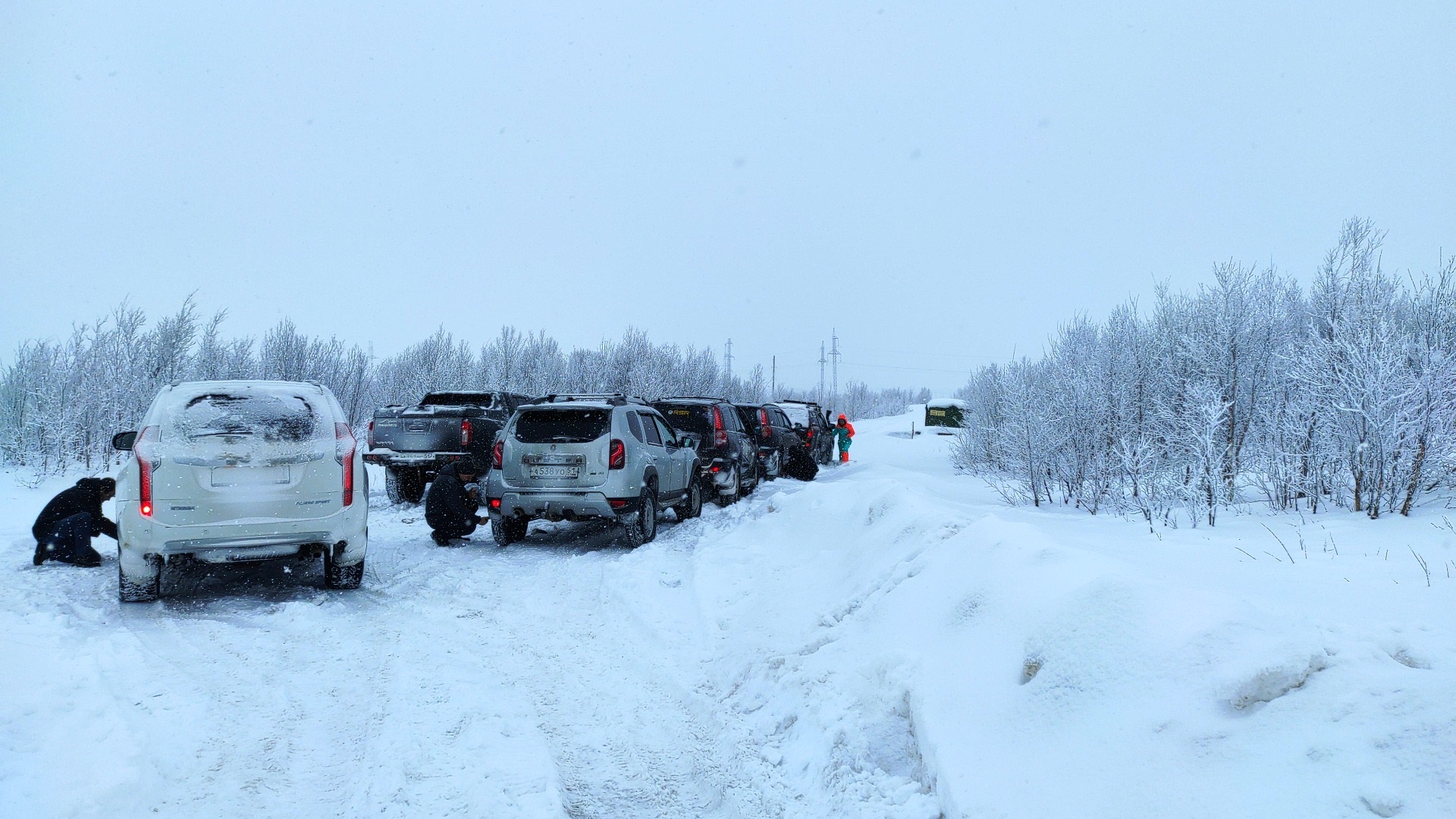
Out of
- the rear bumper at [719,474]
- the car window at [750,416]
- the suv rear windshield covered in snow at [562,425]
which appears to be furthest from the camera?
the car window at [750,416]

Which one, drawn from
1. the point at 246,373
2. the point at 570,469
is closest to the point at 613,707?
the point at 570,469

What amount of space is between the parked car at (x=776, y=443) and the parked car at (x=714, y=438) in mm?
1535

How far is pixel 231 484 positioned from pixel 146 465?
0.63 m

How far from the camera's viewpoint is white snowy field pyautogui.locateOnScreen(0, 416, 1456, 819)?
2.64 meters

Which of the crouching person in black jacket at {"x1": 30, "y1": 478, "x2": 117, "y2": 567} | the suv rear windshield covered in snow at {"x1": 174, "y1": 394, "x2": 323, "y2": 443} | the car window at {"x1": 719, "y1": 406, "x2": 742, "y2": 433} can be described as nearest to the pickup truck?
the car window at {"x1": 719, "y1": 406, "x2": 742, "y2": 433}

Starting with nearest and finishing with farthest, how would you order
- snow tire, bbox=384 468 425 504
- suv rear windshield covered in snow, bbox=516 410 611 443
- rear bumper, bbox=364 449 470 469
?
suv rear windshield covered in snow, bbox=516 410 611 443 → rear bumper, bbox=364 449 470 469 → snow tire, bbox=384 468 425 504

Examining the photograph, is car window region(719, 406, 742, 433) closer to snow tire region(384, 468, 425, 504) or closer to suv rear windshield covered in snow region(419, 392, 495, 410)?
suv rear windshield covered in snow region(419, 392, 495, 410)

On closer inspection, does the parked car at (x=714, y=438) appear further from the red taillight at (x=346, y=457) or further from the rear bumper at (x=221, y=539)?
the rear bumper at (x=221, y=539)

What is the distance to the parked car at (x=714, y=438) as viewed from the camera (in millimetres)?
13914

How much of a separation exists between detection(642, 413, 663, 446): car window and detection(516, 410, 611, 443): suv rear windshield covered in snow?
0.97 meters

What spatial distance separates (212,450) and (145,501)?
0.60 meters

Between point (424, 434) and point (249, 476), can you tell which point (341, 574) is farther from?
point (424, 434)

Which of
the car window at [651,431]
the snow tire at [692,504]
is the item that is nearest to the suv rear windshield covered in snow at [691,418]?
the snow tire at [692,504]

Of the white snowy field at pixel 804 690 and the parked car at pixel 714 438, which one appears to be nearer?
the white snowy field at pixel 804 690
